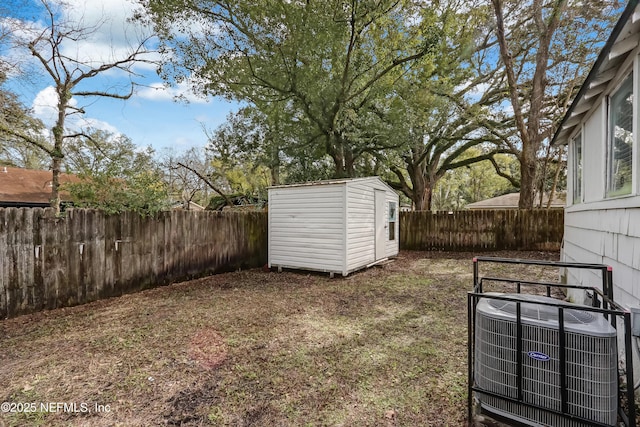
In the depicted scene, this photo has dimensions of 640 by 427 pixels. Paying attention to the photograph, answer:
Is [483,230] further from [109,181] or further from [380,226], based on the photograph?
[109,181]

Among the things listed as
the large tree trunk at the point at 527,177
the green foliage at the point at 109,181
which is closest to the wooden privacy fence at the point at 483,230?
the large tree trunk at the point at 527,177

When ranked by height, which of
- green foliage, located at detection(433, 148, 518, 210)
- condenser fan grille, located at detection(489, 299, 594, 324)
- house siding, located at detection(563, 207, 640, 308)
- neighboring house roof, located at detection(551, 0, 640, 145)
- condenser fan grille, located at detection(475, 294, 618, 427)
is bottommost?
condenser fan grille, located at detection(475, 294, 618, 427)

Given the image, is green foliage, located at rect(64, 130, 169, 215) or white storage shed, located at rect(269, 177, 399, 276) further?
white storage shed, located at rect(269, 177, 399, 276)

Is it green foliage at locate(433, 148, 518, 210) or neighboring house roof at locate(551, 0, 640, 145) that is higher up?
green foliage at locate(433, 148, 518, 210)

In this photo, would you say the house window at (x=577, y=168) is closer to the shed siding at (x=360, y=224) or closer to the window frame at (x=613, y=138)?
the window frame at (x=613, y=138)

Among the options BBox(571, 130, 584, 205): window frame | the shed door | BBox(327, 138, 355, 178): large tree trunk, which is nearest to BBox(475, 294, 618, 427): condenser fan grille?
BBox(571, 130, 584, 205): window frame

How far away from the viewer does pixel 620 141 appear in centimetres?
243

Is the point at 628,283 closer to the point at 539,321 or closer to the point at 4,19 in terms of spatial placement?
the point at 539,321

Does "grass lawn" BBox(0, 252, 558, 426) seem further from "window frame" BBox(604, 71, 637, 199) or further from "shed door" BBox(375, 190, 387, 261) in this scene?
"shed door" BBox(375, 190, 387, 261)

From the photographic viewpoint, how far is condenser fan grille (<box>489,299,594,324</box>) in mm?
1644

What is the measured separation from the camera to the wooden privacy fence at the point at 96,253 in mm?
3770

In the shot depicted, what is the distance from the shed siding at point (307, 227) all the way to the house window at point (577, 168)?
12.5 ft

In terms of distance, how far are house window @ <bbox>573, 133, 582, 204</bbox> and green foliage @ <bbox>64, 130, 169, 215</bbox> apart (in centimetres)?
664

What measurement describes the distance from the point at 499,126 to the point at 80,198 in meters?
14.2
